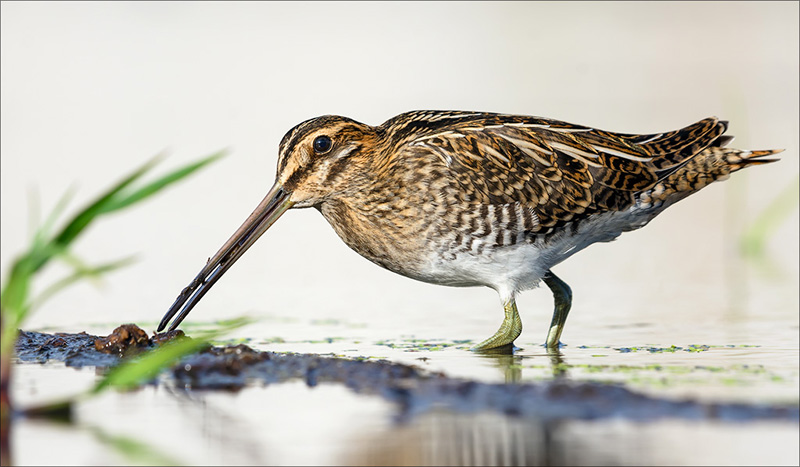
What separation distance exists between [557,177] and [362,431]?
386cm

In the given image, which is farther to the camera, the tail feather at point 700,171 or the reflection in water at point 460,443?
the tail feather at point 700,171

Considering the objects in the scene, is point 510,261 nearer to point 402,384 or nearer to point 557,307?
point 557,307

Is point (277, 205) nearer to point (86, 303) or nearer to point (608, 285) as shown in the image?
point (86, 303)

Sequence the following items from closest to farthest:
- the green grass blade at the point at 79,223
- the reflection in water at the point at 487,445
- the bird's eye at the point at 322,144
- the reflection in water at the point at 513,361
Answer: the reflection in water at the point at 487,445, the green grass blade at the point at 79,223, the reflection in water at the point at 513,361, the bird's eye at the point at 322,144

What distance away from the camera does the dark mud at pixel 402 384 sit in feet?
18.3

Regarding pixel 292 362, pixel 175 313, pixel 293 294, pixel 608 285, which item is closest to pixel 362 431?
pixel 292 362

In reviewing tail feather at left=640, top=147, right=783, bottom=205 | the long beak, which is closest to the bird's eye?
the long beak

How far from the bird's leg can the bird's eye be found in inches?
73.4

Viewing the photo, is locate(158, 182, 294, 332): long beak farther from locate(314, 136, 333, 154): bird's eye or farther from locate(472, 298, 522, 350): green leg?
locate(472, 298, 522, 350): green leg

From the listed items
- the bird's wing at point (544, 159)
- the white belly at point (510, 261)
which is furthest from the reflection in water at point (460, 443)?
the bird's wing at point (544, 159)

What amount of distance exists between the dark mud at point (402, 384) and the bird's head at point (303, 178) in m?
1.00

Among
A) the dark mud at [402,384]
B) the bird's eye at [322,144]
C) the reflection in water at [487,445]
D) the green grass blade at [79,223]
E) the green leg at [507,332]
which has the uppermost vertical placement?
the bird's eye at [322,144]

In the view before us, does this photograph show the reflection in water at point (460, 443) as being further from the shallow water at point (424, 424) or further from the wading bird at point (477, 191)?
the wading bird at point (477, 191)

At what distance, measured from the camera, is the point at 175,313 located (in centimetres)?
860
